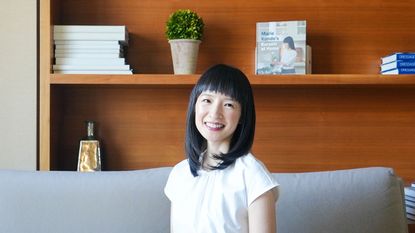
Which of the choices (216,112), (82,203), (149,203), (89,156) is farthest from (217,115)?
(89,156)

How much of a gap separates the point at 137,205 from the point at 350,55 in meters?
1.00

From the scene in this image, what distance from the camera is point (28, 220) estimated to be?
1.66 meters

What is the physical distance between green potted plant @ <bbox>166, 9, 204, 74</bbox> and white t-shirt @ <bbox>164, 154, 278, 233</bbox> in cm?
64

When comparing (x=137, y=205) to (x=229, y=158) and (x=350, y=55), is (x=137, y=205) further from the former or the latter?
(x=350, y=55)

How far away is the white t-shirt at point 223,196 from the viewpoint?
4.05ft

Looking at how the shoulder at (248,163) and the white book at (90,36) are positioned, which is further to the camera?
the white book at (90,36)

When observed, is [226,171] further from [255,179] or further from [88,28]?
[88,28]

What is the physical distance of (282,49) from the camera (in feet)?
6.24

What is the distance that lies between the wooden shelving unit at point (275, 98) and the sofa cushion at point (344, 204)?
16.0 inches

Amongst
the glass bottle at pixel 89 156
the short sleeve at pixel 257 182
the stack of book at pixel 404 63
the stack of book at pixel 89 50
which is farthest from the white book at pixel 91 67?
the stack of book at pixel 404 63

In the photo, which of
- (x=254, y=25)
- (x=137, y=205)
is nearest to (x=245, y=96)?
(x=137, y=205)

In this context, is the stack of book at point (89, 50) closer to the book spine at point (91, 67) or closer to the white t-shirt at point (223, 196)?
the book spine at point (91, 67)

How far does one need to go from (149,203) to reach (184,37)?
596mm

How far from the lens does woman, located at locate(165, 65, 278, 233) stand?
1.23 m
